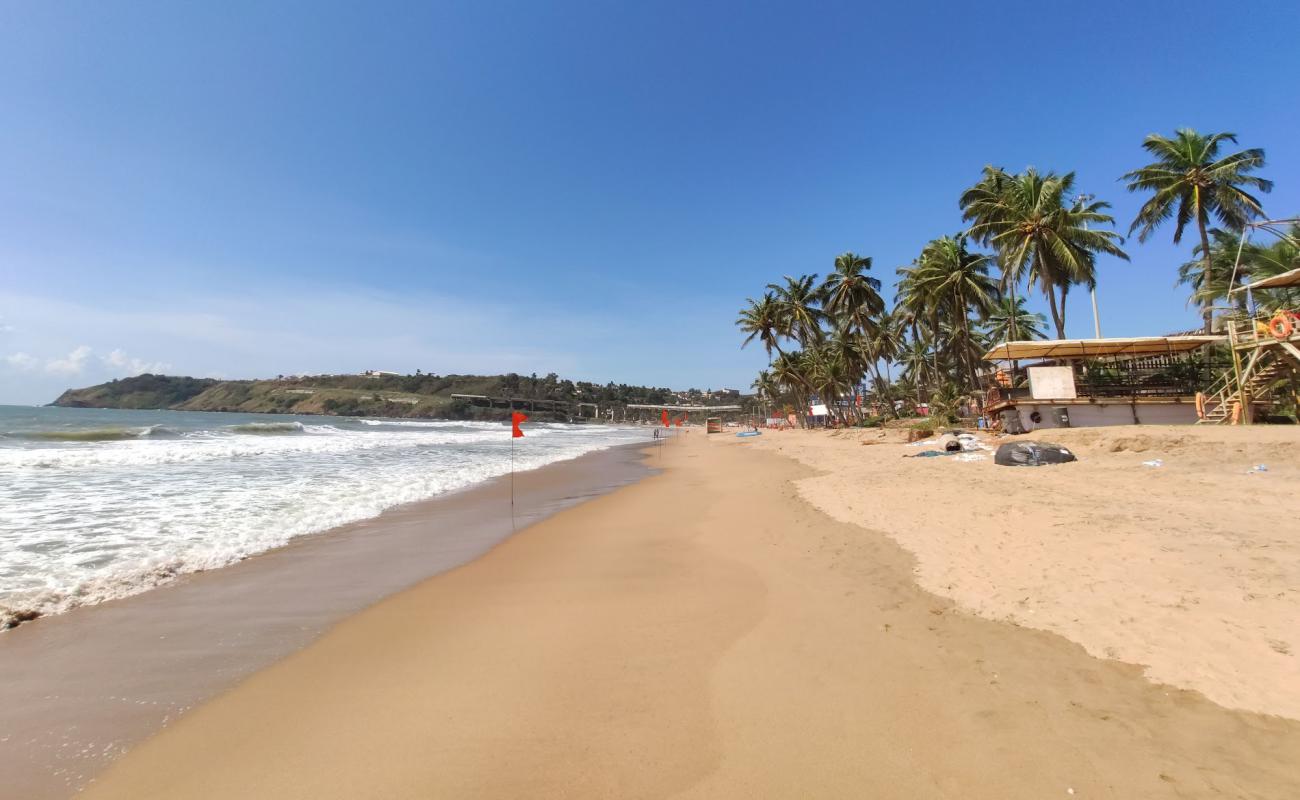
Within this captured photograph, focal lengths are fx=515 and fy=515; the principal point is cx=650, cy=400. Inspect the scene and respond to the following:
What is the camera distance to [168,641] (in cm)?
432

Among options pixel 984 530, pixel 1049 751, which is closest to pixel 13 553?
pixel 1049 751

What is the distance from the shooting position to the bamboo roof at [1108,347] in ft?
67.1

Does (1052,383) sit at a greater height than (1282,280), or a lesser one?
lesser

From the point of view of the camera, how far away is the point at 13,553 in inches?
253

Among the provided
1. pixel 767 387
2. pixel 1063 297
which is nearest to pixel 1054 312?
pixel 1063 297

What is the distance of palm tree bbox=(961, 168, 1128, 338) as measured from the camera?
86.1 ft

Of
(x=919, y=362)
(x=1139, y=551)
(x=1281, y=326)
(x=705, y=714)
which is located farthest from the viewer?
(x=919, y=362)

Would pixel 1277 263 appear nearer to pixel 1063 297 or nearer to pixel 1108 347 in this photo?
pixel 1063 297

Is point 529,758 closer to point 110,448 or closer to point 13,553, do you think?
point 13,553

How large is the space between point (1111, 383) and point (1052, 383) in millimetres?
4044

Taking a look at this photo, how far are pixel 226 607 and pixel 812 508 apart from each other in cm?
858

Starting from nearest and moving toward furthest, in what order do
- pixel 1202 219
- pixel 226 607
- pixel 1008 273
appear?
pixel 226 607 → pixel 1202 219 → pixel 1008 273

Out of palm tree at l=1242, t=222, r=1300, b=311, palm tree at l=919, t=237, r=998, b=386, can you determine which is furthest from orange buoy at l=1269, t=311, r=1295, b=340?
palm tree at l=919, t=237, r=998, b=386

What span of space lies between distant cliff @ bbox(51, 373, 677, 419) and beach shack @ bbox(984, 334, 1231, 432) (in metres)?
120
